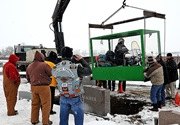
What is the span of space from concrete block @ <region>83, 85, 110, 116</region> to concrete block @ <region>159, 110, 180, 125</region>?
10.2 feet

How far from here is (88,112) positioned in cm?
927

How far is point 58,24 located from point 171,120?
32.9ft

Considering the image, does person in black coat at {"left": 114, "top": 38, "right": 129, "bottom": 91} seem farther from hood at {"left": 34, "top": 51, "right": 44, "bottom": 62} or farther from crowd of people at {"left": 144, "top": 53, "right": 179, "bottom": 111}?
hood at {"left": 34, "top": 51, "right": 44, "bottom": 62}

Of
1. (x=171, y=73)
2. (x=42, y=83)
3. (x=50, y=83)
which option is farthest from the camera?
(x=171, y=73)

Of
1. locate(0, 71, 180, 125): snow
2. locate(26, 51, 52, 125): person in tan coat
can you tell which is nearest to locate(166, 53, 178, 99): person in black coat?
locate(0, 71, 180, 125): snow

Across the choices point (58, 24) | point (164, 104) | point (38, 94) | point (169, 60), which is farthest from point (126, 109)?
point (58, 24)

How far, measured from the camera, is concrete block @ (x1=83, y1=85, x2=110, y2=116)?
8.74 metres

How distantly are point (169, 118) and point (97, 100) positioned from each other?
3495 mm

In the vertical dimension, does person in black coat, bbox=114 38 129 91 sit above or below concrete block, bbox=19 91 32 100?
above

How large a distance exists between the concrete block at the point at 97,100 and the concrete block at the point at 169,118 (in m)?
3.10

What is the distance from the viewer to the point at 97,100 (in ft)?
29.3

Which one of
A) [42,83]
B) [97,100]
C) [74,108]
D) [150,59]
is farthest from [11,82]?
[150,59]

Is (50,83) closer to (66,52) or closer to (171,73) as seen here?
(66,52)

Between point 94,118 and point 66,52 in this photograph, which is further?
point 94,118
